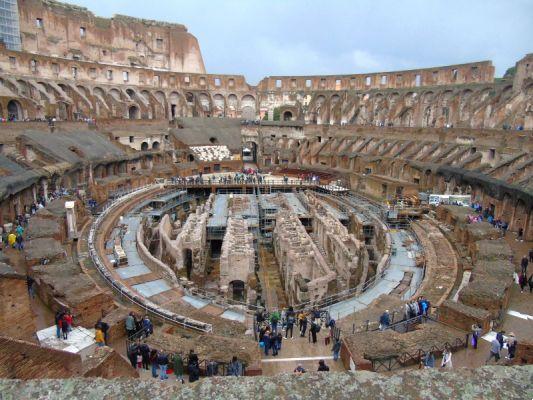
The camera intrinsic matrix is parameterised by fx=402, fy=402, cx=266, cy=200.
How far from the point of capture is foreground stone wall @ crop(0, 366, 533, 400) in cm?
287

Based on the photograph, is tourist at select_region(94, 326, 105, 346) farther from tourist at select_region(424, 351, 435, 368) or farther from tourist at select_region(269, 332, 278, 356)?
tourist at select_region(424, 351, 435, 368)

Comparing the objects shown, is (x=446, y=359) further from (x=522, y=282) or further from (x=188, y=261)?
(x=188, y=261)

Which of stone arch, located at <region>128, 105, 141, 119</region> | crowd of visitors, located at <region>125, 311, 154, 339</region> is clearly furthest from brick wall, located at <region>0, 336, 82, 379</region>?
stone arch, located at <region>128, 105, 141, 119</region>

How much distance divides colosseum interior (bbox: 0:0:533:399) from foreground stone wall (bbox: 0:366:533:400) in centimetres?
2

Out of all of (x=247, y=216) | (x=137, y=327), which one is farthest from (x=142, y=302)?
(x=247, y=216)

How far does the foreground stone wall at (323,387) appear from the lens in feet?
9.41

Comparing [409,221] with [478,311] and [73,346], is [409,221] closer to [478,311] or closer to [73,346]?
[478,311]

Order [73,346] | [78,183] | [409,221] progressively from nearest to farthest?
[73,346], [409,221], [78,183]

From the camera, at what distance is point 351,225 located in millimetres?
26125

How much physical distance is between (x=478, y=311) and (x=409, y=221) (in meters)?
13.3

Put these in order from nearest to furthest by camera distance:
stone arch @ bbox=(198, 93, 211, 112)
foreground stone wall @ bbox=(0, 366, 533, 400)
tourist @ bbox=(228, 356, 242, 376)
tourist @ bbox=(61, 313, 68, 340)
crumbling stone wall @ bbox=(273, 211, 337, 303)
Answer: foreground stone wall @ bbox=(0, 366, 533, 400), tourist @ bbox=(228, 356, 242, 376), tourist @ bbox=(61, 313, 68, 340), crumbling stone wall @ bbox=(273, 211, 337, 303), stone arch @ bbox=(198, 93, 211, 112)

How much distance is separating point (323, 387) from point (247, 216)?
75.8 feet

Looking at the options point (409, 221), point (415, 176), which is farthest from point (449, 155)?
point (409, 221)

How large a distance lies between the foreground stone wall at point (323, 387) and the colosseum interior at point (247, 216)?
19 millimetres
